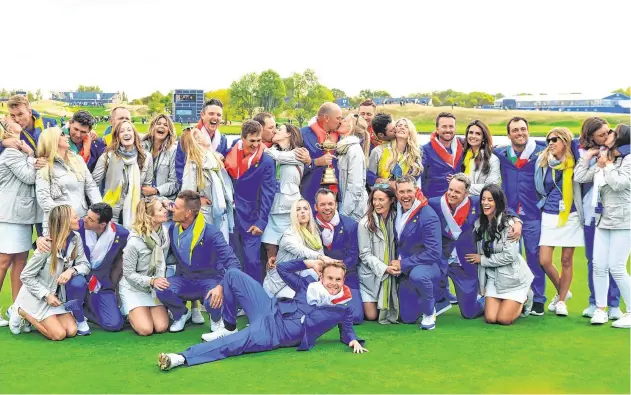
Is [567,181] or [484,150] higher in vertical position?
[484,150]

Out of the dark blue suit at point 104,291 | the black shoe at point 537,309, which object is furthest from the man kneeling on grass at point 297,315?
the black shoe at point 537,309

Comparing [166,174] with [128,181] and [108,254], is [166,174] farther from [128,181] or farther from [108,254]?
[108,254]

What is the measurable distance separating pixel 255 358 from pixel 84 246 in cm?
193

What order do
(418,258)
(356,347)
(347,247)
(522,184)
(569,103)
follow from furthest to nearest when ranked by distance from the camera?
(569,103) < (522,184) < (347,247) < (418,258) < (356,347)

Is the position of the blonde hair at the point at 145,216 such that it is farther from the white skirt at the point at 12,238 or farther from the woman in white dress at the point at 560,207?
the woman in white dress at the point at 560,207

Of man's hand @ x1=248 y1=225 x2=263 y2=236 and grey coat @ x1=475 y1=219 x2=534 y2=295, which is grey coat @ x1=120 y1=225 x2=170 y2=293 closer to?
man's hand @ x1=248 y1=225 x2=263 y2=236

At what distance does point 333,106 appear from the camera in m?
7.59

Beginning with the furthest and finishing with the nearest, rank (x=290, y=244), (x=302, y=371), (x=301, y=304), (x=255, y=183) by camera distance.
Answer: (x=255, y=183)
(x=290, y=244)
(x=301, y=304)
(x=302, y=371)

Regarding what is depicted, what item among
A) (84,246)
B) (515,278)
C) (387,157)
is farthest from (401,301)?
(84,246)

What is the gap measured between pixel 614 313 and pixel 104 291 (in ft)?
14.5

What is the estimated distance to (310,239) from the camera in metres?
6.61

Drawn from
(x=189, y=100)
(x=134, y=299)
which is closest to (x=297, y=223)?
(x=134, y=299)

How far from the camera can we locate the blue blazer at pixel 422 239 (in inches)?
266

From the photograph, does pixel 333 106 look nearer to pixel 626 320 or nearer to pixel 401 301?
pixel 401 301
